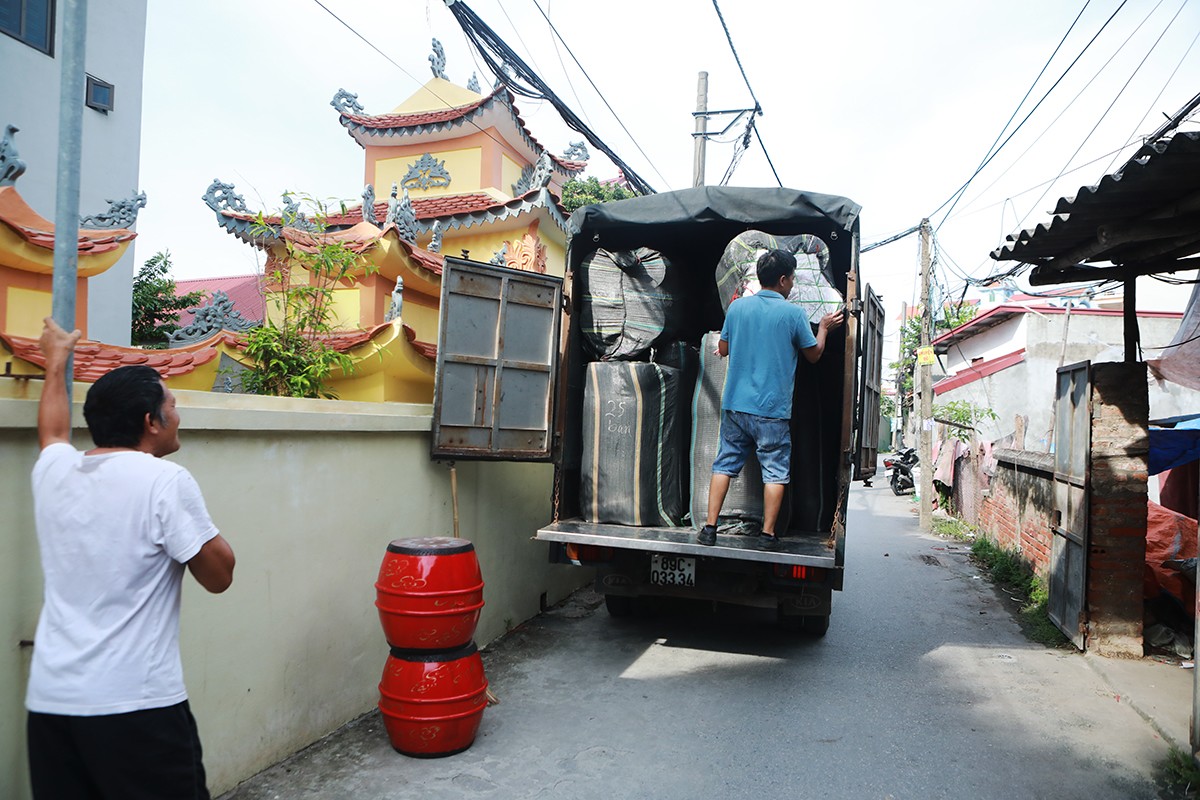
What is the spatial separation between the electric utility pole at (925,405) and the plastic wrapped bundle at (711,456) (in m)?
8.85

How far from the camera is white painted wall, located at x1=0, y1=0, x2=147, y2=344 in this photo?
8.67 m

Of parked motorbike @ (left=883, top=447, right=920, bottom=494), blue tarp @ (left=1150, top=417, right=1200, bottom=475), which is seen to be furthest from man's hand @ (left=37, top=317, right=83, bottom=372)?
parked motorbike @ (left=883, top=447, right=920, bottom=494)

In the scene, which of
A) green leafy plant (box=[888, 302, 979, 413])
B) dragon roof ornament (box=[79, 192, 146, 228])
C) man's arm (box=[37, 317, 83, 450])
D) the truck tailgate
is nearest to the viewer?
man's arm (box=[37, 317, 83, 450])

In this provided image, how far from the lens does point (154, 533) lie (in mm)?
1909

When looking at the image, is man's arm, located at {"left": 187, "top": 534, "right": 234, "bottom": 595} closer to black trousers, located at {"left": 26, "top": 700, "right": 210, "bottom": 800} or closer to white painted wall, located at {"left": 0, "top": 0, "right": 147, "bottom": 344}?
black trousers, located at {"left": 26, "top": 700, "right": 210, "bottom": 800}

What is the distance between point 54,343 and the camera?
7.10 feet

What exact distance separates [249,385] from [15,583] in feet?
6.97

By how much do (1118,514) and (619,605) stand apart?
3.43m

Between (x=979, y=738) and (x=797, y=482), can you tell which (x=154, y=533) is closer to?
(x=979, y=738)

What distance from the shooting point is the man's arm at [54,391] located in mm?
2152

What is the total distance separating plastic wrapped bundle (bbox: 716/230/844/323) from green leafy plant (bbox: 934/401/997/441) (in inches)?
410

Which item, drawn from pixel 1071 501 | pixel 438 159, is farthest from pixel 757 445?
pixel 438 159

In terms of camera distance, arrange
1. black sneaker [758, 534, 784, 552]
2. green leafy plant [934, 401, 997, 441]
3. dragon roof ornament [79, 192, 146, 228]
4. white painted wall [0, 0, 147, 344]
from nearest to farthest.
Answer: black sneaker [758, 534, 784, 552], dragon roof ornament [79, 192, 146, 228], white painted wall [0, 0, 147, 344], green leafy plant [934, 401, 997, 441]

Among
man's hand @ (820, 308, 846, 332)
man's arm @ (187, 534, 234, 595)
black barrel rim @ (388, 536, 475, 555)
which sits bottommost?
black barrel rim @ (388, 536, 475, 555)
